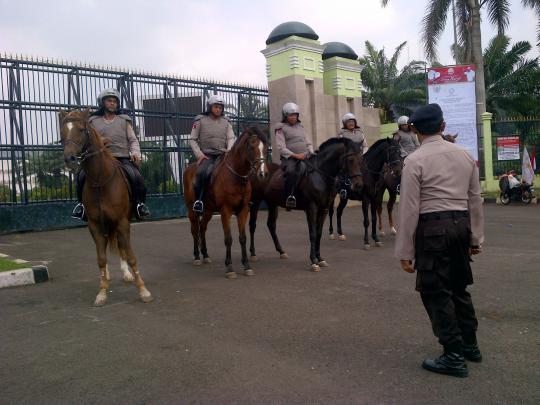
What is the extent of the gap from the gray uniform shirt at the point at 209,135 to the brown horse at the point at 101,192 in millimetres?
1997

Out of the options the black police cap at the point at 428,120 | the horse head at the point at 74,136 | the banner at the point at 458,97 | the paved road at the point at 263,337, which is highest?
the banner at the point at 458,97

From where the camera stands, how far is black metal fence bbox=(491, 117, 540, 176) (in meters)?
19.8

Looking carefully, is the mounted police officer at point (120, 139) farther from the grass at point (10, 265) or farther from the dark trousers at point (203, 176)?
the grass at point (10, 265)

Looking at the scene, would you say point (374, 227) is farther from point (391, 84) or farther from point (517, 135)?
point (391, 84)

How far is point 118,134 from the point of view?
7145mm

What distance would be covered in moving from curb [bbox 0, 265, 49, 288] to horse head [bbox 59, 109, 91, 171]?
239 cm

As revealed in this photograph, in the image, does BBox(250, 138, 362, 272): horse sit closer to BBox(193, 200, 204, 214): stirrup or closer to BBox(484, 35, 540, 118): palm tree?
BBox(193, 200, 204, 214): stirrup

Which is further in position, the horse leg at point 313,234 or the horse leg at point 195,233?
the horse leg at point 195,233

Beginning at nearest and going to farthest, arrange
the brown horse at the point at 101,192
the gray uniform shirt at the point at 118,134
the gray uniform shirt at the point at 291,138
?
the brown horse at the point at 101,192 < the gray uniform shirt at the point at 118,134 < the gray uniform shirt at the point at 291,138

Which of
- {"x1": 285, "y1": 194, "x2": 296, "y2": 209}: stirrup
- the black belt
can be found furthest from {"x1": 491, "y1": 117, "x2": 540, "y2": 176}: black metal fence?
the black belt

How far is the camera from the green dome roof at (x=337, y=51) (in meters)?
19.5

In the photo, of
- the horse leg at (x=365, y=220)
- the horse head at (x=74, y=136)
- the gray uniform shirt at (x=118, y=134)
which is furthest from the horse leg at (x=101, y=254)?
the horse leg at (x=365, y=220)

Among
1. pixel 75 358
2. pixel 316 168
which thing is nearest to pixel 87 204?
pixel 75 358

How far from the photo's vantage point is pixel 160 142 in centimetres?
1595
